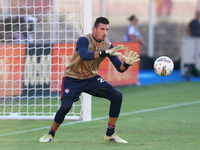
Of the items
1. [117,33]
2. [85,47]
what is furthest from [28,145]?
[117,33]

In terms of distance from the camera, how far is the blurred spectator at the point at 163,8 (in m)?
22.4

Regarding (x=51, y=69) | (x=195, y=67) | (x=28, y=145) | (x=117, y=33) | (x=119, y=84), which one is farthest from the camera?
(x=117, y=33)

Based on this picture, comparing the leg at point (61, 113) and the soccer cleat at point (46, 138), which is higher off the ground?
the leg at point (61, 113)

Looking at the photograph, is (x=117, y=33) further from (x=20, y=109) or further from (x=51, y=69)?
(x=20, y=109)

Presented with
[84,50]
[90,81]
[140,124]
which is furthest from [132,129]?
[84,50]

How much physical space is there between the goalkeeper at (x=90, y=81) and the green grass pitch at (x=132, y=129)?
11.5 inches

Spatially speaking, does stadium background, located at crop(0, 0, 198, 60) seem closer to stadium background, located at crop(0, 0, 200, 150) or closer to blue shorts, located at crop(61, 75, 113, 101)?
stadium background, located at crop(0, 0, 200, 150)

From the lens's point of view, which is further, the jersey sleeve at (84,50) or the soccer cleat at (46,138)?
the soccer cleat at (46,138)

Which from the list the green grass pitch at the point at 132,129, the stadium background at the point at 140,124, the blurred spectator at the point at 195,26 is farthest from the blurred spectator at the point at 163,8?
the green grass pitch at the point at 132,129

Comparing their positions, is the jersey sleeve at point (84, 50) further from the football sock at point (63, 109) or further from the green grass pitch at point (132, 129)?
the green grass pitch at point (132, 129)

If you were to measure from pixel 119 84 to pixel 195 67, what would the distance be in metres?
4.53

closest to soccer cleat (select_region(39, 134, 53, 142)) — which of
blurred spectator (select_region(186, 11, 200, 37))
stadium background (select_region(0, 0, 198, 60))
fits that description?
blurred spectator (select_region(186, 11, 200, 37))

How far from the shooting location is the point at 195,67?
16438mm

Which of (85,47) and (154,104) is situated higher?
(85,47)
